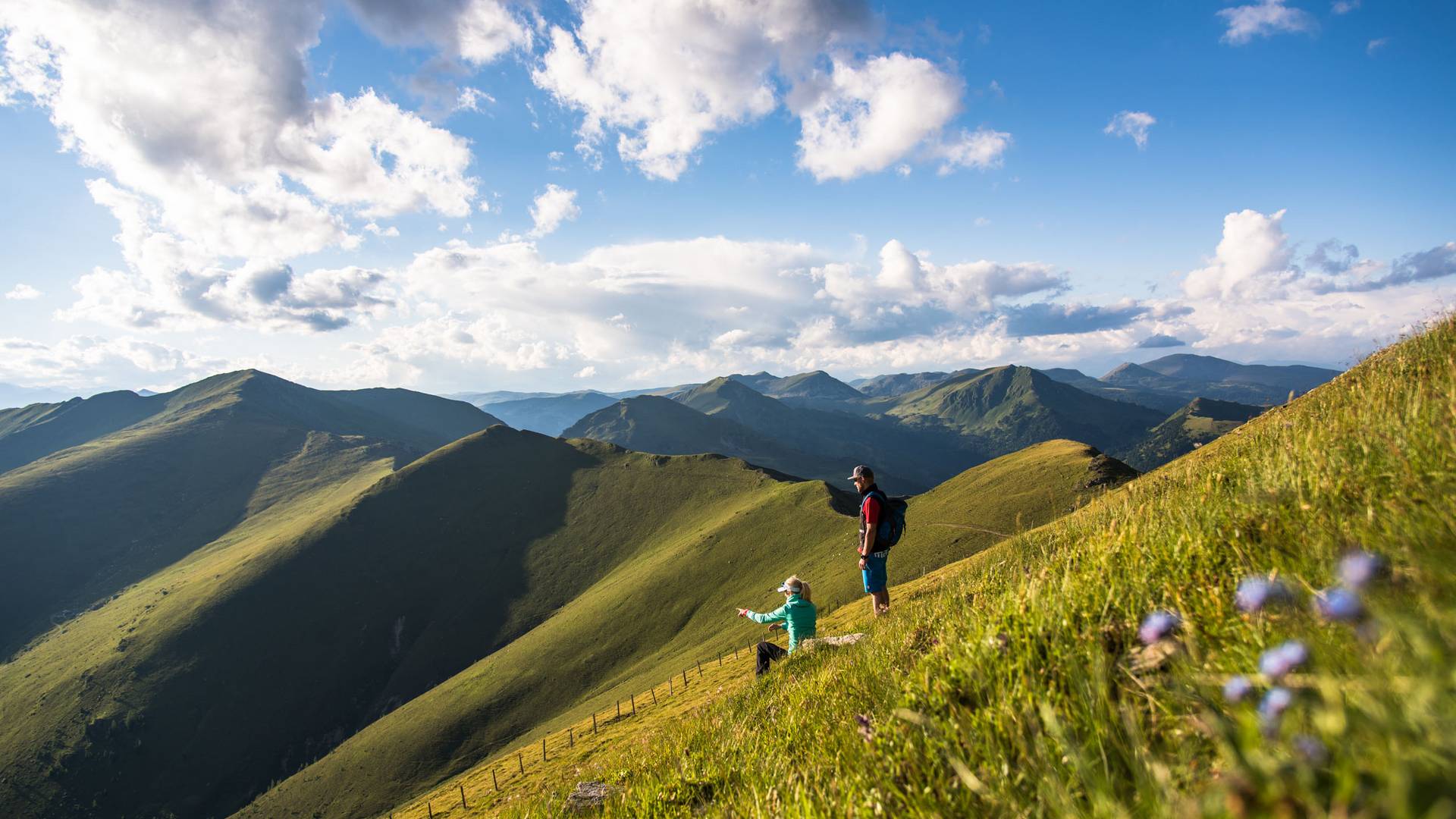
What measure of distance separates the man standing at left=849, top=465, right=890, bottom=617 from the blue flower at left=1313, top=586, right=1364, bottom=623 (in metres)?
11.3

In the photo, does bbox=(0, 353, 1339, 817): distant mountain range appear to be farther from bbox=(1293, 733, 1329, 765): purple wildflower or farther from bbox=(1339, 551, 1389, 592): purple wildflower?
bbox=(1293, 733, 1329, 765): purple wildflower

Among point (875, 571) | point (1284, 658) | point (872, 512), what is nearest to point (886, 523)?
point (872, 512)

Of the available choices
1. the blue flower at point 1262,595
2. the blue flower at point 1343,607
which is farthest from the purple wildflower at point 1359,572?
the blue flower at point 1262,595

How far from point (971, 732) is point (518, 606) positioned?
19609 cm

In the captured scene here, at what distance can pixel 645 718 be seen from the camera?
6275 centimetres

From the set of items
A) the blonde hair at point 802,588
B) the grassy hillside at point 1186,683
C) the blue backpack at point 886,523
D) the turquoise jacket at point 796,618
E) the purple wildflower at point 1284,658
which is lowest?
the turquoise jacket at point 796,618

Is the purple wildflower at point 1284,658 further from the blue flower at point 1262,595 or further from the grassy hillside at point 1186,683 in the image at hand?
the blue flower at point 1262,595

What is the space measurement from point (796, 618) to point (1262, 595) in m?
11.7

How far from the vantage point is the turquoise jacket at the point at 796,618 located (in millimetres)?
13172

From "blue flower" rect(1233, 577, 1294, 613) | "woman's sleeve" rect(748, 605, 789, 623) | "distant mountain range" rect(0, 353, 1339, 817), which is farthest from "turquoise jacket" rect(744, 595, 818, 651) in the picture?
"distant mountain range" rect(0, 353, 1339, 817)

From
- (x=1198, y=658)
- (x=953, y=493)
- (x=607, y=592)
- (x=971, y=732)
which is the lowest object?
(x=607, y=592)

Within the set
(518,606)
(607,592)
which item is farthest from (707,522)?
(518,606)

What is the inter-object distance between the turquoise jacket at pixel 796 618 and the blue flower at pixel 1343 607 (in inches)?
452

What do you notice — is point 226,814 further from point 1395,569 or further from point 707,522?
point 1395,569
